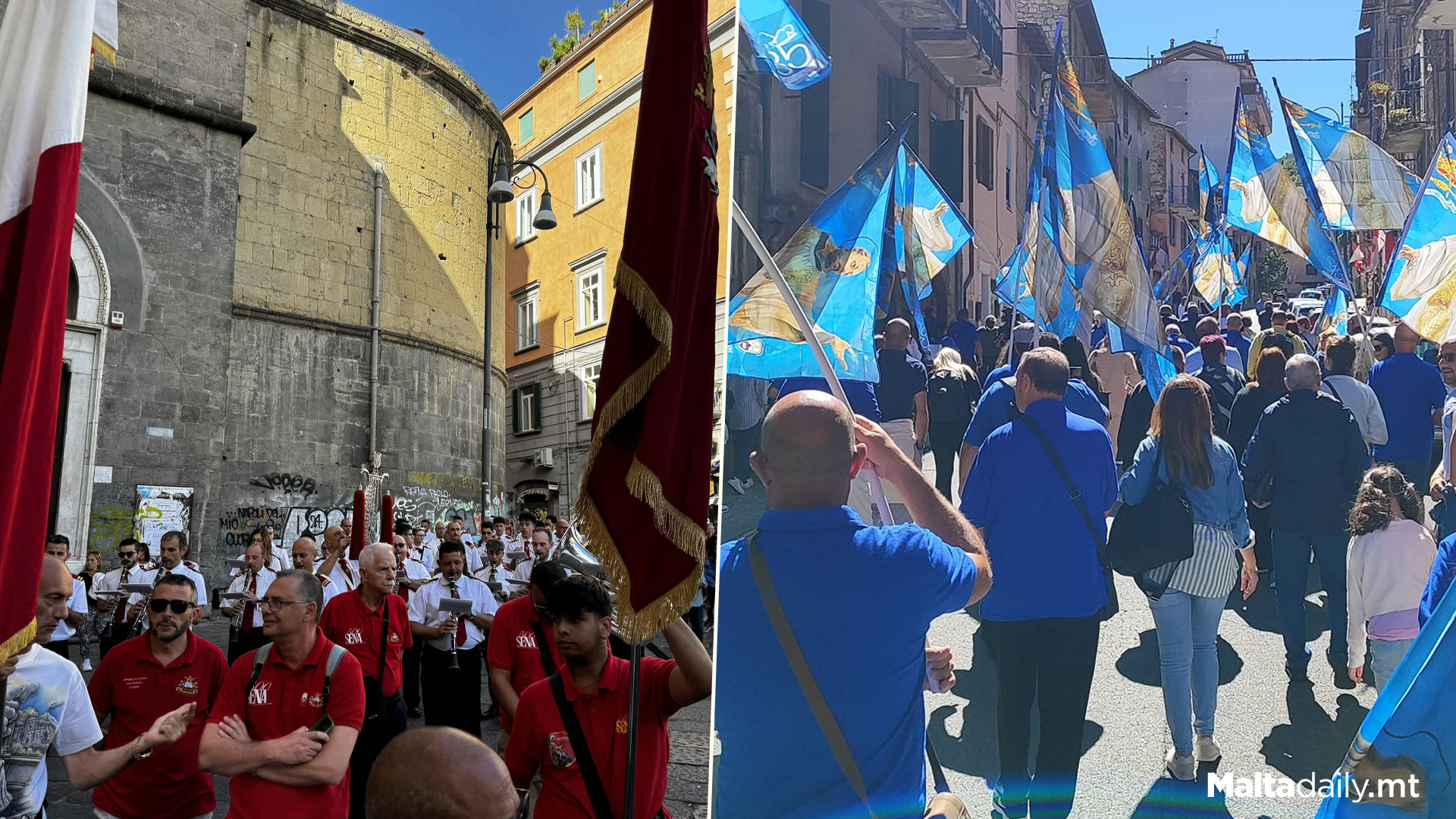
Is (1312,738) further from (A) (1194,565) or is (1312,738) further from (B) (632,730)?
(B) (632,730)

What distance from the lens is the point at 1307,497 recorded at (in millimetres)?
3818

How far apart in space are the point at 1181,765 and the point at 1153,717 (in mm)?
172

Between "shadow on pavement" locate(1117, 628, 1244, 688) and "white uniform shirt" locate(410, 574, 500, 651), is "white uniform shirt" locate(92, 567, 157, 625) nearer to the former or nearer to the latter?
"white uniform shirt" locate(410, 574, 500, 651)

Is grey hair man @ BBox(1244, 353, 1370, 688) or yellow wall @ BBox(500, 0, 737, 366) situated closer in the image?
grey hair man @ BBox(1244, 353, 1370, 688)

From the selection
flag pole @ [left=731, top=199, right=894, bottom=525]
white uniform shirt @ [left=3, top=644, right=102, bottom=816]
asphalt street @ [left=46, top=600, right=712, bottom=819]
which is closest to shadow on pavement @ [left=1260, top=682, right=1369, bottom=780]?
flag pole @ [left=731, top=199, right=894, bottom=525]

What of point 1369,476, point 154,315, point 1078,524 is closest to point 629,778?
point 1078,524

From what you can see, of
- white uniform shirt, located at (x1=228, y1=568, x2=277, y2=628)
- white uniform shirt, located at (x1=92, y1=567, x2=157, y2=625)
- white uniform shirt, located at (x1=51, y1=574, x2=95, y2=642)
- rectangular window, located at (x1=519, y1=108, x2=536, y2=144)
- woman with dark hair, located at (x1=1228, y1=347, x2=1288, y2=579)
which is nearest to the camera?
woman with dark hair, located at (x1=1228, y1=347, x2=1288, y2=579)

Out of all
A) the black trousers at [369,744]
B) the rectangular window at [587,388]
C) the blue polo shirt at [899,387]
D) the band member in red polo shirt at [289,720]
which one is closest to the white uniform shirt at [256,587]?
the black trousers at [369,744]

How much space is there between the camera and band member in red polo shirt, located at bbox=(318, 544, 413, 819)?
17.8 feet

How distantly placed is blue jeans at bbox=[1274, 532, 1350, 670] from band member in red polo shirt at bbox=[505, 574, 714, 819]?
198cm

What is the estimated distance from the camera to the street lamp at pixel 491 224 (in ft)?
50.9

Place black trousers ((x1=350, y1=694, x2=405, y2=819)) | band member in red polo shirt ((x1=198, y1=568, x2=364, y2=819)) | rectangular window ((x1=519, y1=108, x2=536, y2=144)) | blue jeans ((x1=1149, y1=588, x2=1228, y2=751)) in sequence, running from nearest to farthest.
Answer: band member in red polo shirt ((x1=198, y1=568, x2=364, y2=819)) < blue jeans ((x1=1149, y1=588, x2=1228, y2=751)) < black trousers ((x1=350, y1=694, x2=405, y2=819)) < rectangular window ((x1=519, y1=108, x2=536, y2=144))

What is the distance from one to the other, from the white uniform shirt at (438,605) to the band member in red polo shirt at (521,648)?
253cm

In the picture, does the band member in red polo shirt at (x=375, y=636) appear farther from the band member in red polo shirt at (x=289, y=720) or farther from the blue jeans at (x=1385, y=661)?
the blue jeans at (x=1385, y=661)
